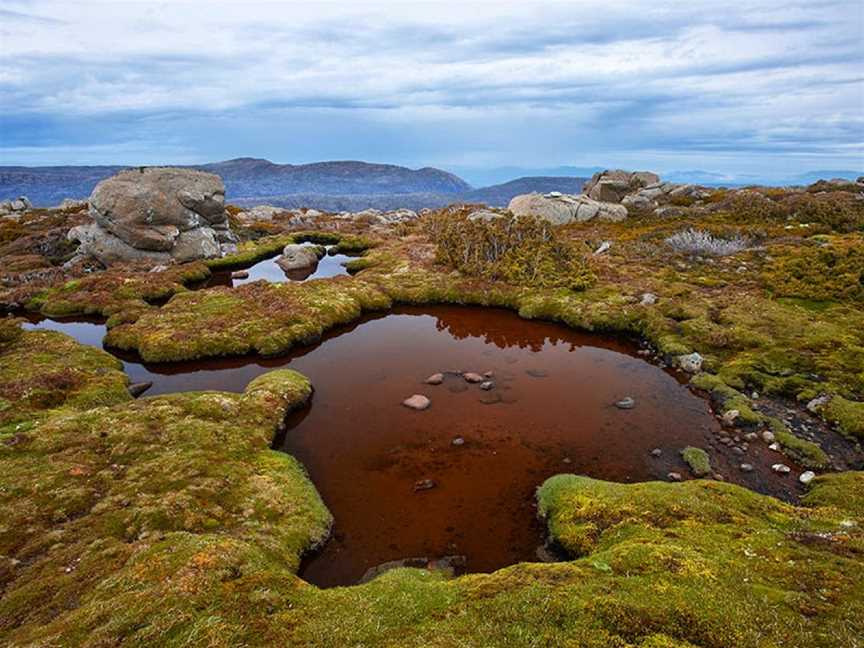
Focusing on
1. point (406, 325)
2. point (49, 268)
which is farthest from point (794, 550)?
point (49, 268)

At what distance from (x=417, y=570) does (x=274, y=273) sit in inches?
2173

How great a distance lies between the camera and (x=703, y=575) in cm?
1464

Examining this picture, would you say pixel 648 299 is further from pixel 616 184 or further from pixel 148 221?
pixel 616 184

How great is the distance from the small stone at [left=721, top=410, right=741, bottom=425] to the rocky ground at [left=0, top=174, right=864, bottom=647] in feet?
0.83

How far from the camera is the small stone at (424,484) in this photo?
77.6 feet

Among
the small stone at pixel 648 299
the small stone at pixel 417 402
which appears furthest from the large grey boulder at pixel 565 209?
the small stone at pixel 417 402

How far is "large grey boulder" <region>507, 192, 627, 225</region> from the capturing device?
91.3m

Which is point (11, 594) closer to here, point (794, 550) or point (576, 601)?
point (576, 601)

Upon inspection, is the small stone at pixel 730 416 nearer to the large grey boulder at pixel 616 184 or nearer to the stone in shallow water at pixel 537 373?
the stone in shallow water at pixel 537 373

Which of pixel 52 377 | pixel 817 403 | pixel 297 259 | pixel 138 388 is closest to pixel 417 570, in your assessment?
pixel 138 388

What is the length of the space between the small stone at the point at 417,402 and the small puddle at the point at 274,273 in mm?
33426

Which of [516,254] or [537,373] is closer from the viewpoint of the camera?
[537,373]

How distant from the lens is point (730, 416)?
28531mm

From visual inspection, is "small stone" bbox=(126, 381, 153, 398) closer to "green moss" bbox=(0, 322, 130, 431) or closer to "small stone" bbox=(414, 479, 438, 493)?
"green moss" bbox=(0, 322, 130, 431)
